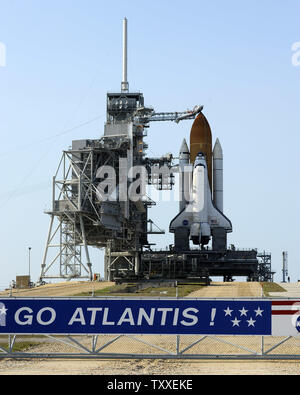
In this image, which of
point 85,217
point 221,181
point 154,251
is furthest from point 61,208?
point 221,181

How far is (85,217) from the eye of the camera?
295ft

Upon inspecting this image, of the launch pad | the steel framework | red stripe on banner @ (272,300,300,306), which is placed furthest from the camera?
the launch pad

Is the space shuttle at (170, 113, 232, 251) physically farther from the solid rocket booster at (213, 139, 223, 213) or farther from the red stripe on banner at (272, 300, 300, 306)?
the red stripe on banner at (272, 300, 300, 306)

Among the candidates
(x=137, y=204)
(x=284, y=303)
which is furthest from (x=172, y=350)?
(x=137, y=204)

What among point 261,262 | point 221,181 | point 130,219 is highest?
point 221,181

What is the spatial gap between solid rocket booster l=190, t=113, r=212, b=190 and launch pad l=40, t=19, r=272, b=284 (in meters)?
0.17

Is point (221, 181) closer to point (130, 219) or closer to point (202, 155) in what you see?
point (202, 155)

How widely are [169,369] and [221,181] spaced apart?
8810 centimetres

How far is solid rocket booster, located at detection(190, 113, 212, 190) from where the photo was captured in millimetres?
104125

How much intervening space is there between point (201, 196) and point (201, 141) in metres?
10.3

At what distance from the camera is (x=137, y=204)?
96938mm

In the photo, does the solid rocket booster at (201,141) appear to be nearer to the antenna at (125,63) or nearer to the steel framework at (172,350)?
the antenna at (125,63)

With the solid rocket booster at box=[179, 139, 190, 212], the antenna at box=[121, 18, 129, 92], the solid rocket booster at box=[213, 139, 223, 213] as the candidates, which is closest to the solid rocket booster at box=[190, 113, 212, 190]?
the solid rocket booster at box=[213, 139, 223, 213]
